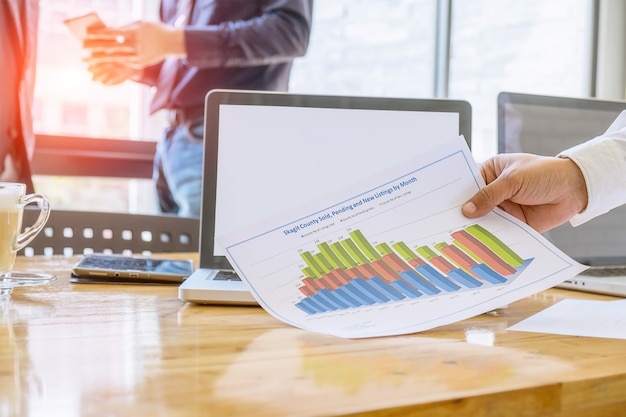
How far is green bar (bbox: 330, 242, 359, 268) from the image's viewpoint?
717 mm

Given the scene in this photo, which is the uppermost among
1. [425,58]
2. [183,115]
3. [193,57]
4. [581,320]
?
[425,58]

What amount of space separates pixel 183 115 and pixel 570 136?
137 centimetres

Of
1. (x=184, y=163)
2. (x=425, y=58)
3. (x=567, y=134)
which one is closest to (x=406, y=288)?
(x=567, y=134)

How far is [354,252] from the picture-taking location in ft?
2.37

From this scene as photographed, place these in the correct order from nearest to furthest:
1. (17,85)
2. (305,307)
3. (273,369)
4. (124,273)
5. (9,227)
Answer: (273,369) → (305,307) → (9,227) → (124,273) → (17,85)

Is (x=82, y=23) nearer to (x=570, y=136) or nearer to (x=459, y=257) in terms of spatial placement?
(x=570, y=136)

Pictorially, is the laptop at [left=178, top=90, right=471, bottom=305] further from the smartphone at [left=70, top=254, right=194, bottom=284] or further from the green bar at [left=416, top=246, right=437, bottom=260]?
the green bar at [left=416, top=246, right=437, bottom=260]

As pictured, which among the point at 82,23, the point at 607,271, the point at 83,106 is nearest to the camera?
the point at 607,271

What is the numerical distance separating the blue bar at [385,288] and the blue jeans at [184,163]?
145 centimetres

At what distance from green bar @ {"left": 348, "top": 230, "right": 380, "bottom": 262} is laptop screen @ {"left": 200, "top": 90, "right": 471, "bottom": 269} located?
0.23 m

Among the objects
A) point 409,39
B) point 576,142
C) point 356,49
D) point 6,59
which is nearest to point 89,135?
point 6,59

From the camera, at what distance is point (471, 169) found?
0.76 metres

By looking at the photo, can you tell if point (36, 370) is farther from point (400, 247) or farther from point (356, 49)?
point (356, 49)

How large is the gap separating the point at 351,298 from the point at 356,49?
2220 millimetres
